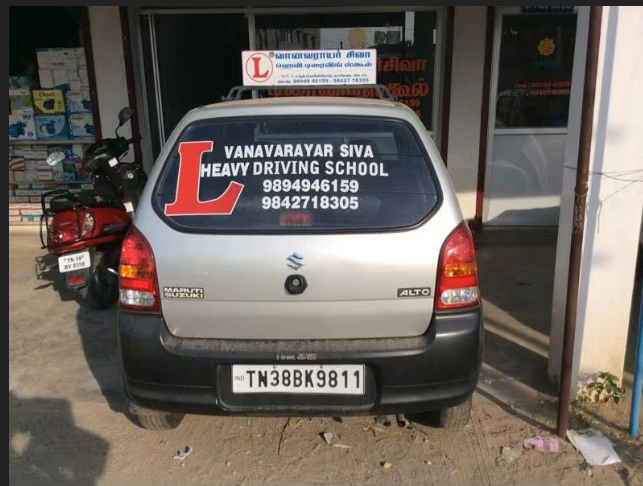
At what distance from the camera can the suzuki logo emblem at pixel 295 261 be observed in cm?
244

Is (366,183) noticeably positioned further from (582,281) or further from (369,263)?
(582,281)

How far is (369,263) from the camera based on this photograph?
2.44 metres

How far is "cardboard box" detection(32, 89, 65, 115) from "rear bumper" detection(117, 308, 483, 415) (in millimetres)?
5089

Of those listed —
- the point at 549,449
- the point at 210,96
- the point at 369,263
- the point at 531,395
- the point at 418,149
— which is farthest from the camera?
the point at 210,96

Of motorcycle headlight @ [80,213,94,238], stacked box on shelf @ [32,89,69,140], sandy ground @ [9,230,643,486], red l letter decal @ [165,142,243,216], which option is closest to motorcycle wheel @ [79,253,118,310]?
motorcycle headlight @ [80,213,94,238]

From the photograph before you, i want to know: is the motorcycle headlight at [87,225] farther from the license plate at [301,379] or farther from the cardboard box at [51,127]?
the cardboard box at [51,127]

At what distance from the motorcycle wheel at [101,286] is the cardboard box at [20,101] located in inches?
119

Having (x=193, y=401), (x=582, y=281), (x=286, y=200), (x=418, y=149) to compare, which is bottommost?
(x=193, y=401)

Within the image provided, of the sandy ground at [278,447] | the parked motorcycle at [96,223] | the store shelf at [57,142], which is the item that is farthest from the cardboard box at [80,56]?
the sandy ground at [278,447]

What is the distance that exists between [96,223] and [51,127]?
296 centimetres

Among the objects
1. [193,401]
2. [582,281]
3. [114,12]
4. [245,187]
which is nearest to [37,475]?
[193,401]

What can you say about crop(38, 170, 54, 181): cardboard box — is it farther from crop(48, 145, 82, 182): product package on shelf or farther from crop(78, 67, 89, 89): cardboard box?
crop(78, 67, 89, 89): cardboard box

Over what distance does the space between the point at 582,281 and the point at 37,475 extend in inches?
115

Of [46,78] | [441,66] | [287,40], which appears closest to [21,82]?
[46,78]
